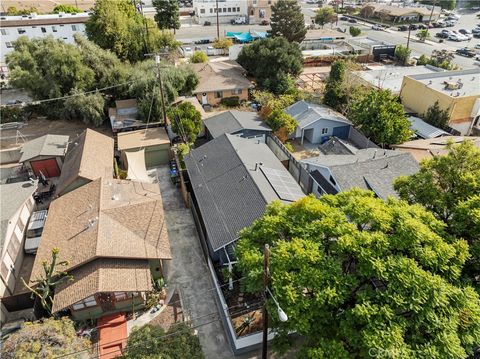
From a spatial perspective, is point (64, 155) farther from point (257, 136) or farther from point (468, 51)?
point (468, 51)

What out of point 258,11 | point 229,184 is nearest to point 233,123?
point 229,184

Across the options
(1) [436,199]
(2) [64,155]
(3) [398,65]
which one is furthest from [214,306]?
(3) [398,65]

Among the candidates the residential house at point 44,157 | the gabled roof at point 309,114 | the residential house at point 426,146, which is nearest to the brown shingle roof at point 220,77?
the gabled roof at point 309,114

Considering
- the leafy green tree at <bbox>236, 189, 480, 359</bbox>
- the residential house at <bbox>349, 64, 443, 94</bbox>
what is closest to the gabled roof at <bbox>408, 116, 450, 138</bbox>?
the residential house at <bbox>349, 64, 443, 94</bbox>

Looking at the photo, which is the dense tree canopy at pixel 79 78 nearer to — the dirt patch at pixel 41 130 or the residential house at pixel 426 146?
the dirt patch at pixel 41 130

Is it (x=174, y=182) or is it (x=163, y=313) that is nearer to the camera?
(x=163, y=313)

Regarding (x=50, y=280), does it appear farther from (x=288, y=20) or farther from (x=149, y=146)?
(x=288, y=20)

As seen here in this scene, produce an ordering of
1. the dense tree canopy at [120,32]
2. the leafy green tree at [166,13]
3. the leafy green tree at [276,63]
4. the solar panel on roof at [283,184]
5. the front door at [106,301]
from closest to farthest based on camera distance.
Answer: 1. the front door at [106,301]
2. the solar panel on roof at [283,184]
3. the dense tree canopy at [120,32]
4. the leafy green tree at [276,63]
5. the leafy green tree at [166,13]
